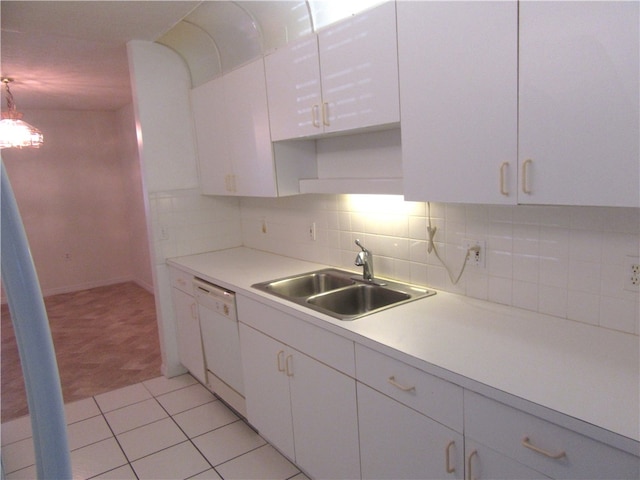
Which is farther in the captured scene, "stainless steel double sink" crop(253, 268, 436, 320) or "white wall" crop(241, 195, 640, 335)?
"stainless steel double sink" crop(253, 268, 436, 320)

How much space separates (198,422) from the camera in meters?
2.89

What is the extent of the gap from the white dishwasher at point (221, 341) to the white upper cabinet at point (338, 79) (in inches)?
41.4

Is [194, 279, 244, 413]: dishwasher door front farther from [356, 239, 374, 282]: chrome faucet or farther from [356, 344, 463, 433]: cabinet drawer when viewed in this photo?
[356, 344, 463, 433]: cabinet drawer

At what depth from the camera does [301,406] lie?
2.17 metres

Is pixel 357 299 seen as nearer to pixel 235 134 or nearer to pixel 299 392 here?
pixel 299 392

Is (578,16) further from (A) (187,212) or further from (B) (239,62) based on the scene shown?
(A) (187,212)

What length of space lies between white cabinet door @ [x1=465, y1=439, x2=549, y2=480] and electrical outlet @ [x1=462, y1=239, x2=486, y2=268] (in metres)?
0.83

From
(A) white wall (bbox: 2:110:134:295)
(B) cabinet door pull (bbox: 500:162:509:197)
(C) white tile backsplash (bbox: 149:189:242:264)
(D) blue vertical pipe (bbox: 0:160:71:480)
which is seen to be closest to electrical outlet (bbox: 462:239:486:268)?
(B) cabinet door pull (bbox: 500:162:509:197)

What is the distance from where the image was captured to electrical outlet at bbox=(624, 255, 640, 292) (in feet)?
4.91

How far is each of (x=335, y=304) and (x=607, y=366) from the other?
131 cm

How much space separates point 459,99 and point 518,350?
2.92ft

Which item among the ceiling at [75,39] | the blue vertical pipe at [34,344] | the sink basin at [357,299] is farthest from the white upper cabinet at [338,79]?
the blue vertical pipe at [34,344]

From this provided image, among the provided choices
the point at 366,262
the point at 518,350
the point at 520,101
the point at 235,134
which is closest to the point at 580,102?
the point at 520,101

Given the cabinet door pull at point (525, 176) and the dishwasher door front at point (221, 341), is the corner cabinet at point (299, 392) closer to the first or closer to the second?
the dishwasher door front at point (221, 341)
